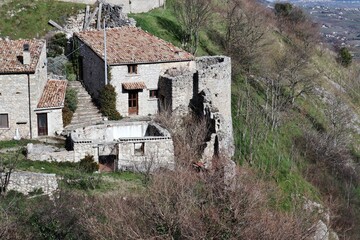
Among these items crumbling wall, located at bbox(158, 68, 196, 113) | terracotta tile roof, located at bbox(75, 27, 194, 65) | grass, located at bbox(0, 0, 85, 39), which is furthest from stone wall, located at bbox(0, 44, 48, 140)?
grass, located at bbox(0, 0, 85, 39)

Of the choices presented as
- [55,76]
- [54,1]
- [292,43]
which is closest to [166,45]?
[55,76]

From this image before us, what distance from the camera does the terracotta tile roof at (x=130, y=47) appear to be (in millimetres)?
40656

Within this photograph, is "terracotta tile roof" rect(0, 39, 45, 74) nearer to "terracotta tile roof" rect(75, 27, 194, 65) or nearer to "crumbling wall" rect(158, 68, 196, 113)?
"terracotta tile roof" rect(75, 27, 194, 65)

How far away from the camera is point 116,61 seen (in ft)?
131

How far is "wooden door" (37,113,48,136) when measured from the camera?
3712 cm

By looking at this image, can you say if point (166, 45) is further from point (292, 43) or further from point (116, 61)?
point (292, 43)

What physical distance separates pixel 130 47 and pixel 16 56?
763cm

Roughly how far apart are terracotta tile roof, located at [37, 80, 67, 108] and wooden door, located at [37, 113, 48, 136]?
61 centimetres

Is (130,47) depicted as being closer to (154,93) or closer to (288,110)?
(154,93)

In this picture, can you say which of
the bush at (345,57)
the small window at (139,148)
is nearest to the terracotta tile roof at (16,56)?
the small window at (139,148)

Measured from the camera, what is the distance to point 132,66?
40656 millimetres

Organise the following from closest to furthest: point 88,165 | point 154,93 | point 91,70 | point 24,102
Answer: point 88,165 < point 24,102 < point 154,93 < point 91,70

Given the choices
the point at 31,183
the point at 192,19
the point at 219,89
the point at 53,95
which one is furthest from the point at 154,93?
the point at 192,19

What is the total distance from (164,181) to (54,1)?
30912mm
